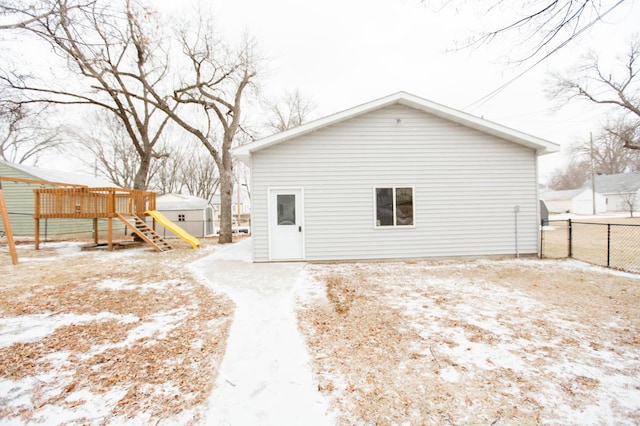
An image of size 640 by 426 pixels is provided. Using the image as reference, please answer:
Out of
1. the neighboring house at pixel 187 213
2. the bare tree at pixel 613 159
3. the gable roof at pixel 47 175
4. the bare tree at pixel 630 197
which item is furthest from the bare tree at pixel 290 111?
the bare tree at pixel 613 159

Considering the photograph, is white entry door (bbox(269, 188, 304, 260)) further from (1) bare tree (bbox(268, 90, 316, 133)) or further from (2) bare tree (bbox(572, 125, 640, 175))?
(2) bare tree (bbox(572, 125, 640, 175))

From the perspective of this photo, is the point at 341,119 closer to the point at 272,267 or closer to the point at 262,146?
the point at 262,146

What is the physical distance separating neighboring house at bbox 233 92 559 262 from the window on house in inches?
1.1

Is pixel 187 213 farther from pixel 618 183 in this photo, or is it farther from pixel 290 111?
pixel 618 183

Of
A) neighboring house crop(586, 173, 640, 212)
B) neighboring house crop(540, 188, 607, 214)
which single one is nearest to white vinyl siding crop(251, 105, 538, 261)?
neighboring house crop(586, 173, 640, 212)

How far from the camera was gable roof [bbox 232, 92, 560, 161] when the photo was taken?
274 inches

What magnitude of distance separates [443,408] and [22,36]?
23.9ft

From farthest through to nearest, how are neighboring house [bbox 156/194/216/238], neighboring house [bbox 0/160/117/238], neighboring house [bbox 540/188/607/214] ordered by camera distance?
1. neighboring house [bbox 540/188/607/214]
2. neighboring house [bbox 156/194/216/238]
3. neighboring house [bbox 0/160/117/238]

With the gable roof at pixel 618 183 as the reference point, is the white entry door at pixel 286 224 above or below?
below

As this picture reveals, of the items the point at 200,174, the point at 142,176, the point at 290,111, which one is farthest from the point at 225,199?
the point at 200,174

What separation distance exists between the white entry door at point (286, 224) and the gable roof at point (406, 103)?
1267 millimetres

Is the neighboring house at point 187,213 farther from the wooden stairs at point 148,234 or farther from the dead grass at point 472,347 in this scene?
the dead grass at point 472,347

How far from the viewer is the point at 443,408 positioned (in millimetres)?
2023

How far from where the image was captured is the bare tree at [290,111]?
902 inches
